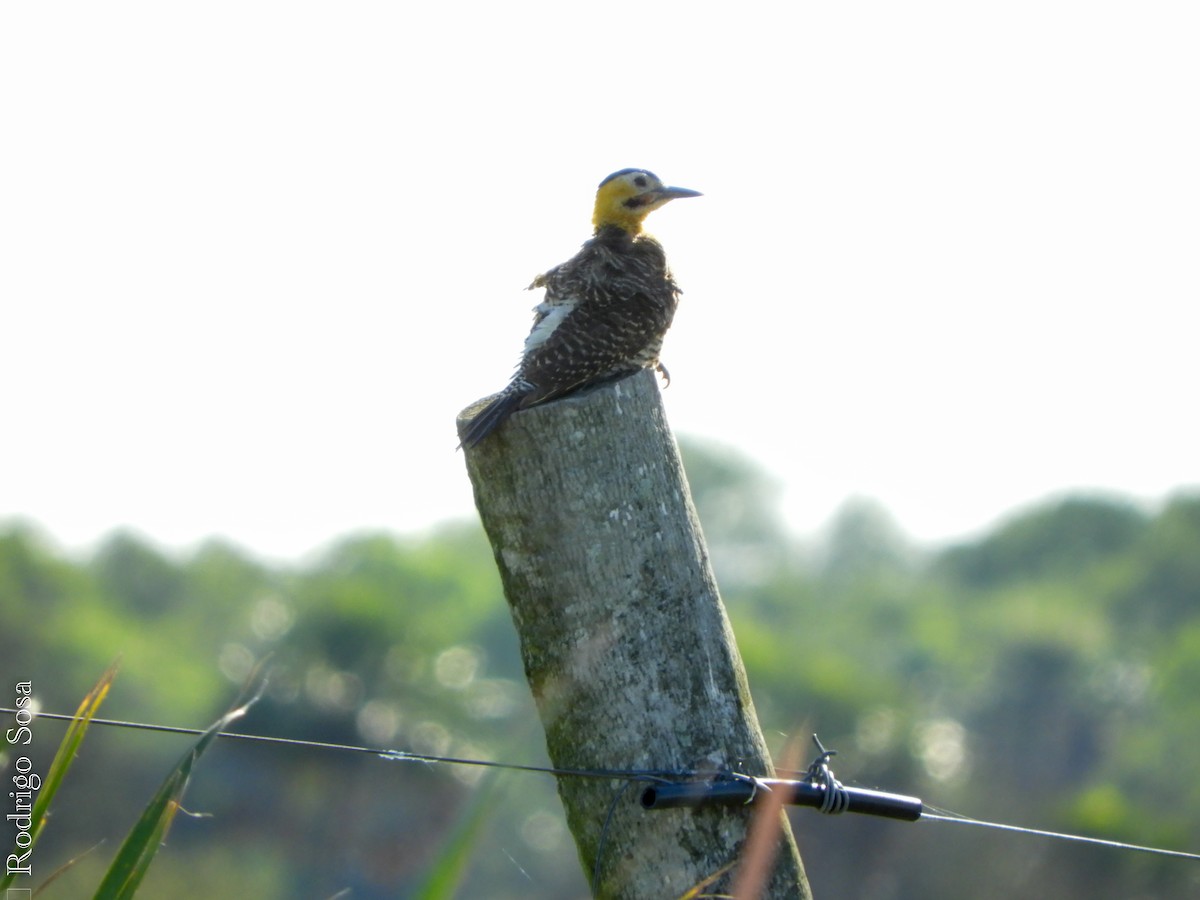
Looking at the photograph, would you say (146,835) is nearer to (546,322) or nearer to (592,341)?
(592,341)

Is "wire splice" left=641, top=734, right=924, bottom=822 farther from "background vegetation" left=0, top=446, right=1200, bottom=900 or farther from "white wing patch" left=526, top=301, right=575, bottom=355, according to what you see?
"background vegetation" left=0, top=446, right=1200, bottom=900

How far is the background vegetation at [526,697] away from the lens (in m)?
43.0

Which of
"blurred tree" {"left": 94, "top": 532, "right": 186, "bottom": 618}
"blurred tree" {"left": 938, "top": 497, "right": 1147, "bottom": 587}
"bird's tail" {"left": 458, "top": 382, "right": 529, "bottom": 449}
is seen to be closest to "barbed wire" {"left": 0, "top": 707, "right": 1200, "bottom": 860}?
"bird's tail" {"left": 458, "top": 382, "right": 529, "bottom": 449}

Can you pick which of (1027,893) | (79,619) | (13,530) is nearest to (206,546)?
(13,530)

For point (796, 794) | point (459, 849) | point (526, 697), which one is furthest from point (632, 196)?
point (526, 697)

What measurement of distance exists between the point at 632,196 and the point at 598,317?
9.61 ft

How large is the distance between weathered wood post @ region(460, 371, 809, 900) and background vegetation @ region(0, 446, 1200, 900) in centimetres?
1530

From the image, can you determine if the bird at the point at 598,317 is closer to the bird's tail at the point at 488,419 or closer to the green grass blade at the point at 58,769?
the bird's tail at the point at 488,419

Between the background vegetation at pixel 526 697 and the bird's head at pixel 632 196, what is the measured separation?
36.5ft

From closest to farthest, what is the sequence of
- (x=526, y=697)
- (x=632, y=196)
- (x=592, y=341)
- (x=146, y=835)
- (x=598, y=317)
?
(x=146, y=835) → (x=592, y=341) → (x=598, y=317) → (x=632, y=196) → (x=526, y=697)

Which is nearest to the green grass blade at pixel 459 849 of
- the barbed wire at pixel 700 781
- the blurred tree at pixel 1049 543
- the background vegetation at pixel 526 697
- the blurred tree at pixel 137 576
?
the barbed wire at pixel 700 781

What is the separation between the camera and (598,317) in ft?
22.6

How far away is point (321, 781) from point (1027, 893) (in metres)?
20.8

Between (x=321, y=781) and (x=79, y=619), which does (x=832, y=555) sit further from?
(x=321, y=781)
